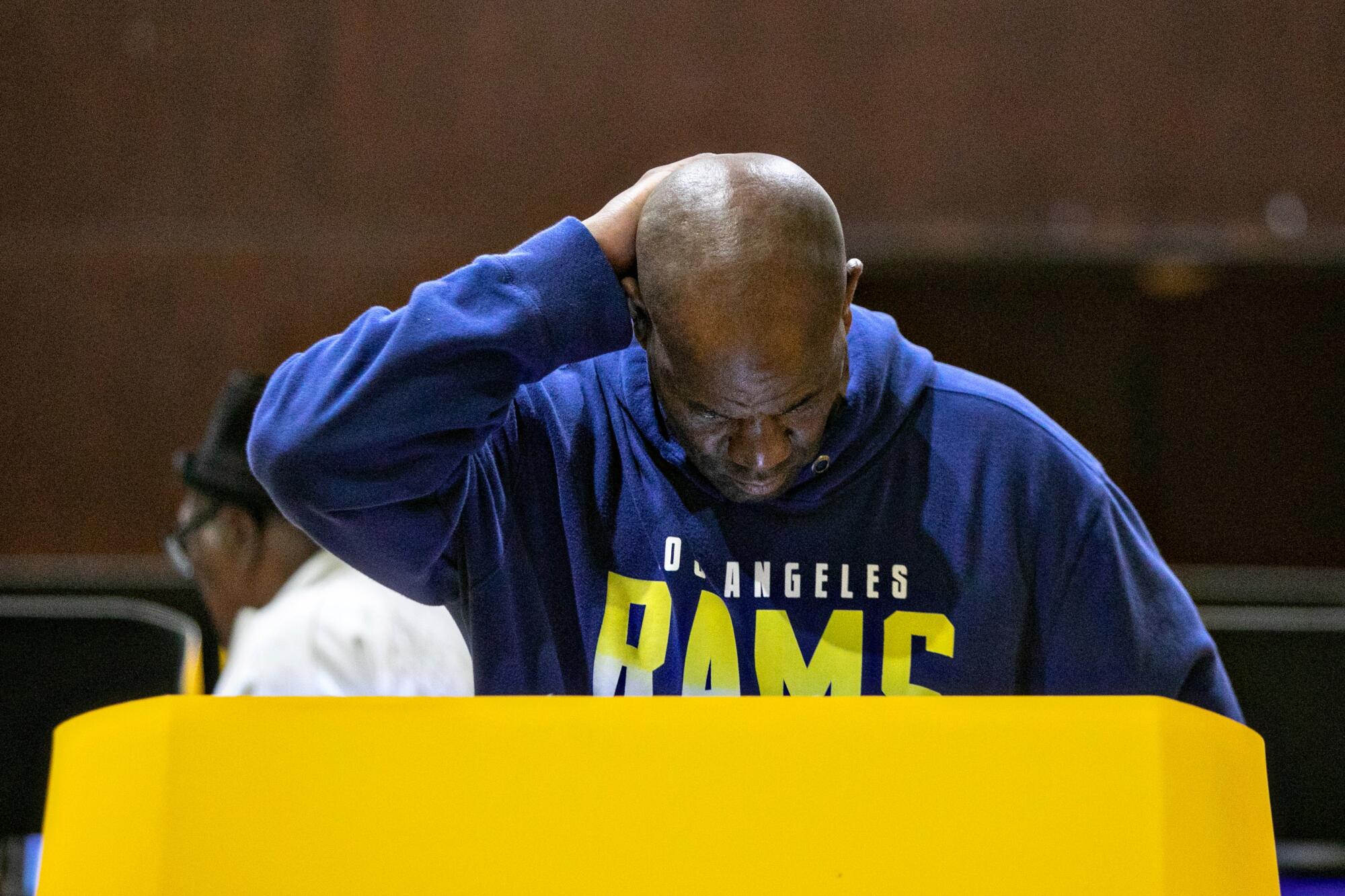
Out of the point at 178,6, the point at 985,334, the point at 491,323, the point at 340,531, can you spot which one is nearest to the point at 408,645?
the point at 340,531

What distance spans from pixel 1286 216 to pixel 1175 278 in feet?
0.81

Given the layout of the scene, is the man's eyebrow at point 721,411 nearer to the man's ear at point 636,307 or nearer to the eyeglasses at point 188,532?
the man's ear at point 636,307

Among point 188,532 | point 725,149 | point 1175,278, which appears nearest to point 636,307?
point 188,532

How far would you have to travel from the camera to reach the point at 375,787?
0.57 m

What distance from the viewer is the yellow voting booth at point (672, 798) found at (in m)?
0.55

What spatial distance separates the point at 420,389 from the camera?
87 centimetres

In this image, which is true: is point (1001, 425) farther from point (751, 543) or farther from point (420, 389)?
point (420, 389)

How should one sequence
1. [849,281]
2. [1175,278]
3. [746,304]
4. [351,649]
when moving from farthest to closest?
1. [1175,278]
2. [351,649]
3. [849,281]
4. [746,304]

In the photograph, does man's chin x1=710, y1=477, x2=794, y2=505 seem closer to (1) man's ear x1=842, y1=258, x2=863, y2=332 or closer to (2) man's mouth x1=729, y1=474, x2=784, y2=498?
(2) man's mouth x1=729, y1=474, x2=784, y2=498

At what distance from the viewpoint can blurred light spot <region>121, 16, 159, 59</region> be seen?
103 inches

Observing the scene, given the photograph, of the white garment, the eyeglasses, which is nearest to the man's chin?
the white garment

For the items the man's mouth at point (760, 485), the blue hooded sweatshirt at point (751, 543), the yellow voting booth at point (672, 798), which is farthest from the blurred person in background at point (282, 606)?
the yellow voting booth at point (672, 798)

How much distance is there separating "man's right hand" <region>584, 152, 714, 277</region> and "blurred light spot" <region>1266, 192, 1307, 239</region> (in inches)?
78.4

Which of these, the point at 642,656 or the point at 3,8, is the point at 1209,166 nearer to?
the point at 642,656
